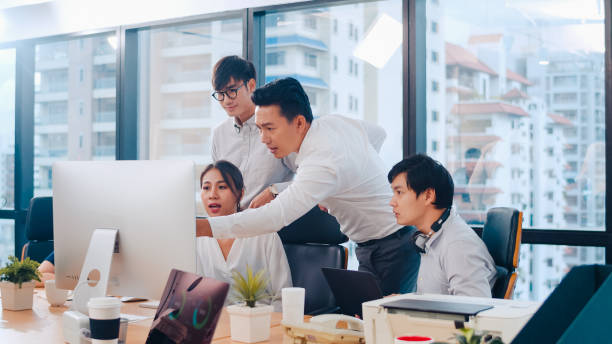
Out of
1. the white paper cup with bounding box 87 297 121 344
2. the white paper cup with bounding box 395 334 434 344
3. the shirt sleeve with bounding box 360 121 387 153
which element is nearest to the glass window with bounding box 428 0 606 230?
the shirt sleeve with bounding box 360 121 387 153

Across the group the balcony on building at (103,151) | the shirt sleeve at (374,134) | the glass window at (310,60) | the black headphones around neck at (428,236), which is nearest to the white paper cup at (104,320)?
the black headphones around neck at (428,236)

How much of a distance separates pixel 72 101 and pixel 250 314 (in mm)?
4017

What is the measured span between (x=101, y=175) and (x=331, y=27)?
2.44 m

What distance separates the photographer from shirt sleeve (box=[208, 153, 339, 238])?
2191 millimetres

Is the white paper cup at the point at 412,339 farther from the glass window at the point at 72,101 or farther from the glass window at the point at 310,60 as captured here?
the glass window at the point at 72,101

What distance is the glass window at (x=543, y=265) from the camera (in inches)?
129

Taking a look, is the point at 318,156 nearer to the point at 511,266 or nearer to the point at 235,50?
the point at 511,266

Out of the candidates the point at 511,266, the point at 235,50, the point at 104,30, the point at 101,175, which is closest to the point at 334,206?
the point at 511,266

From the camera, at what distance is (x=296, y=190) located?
231cm

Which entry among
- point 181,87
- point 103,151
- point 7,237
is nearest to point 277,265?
point 181,87

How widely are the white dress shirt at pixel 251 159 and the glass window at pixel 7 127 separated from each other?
3125 millimetres

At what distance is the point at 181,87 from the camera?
4633 mm

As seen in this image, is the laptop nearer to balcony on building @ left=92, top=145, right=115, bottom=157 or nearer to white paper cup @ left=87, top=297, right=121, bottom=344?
white paper cup @ left=87, top=297, right=121, bottom=344

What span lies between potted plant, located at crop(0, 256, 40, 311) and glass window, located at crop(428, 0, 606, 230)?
224 centimetres
